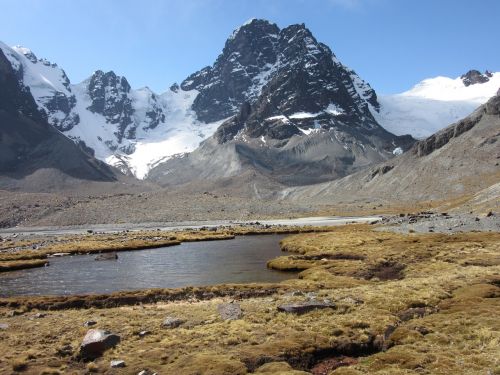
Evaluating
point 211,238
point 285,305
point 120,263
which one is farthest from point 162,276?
point 211,238

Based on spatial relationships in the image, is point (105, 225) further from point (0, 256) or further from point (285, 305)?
point (285, 305)

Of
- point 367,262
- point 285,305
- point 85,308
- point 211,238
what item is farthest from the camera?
point 211,238

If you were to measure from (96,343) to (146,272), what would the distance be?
1426 inches

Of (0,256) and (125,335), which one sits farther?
(0,256)

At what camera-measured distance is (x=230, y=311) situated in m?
34.4

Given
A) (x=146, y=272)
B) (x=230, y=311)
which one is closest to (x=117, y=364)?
(x=230, y=311)

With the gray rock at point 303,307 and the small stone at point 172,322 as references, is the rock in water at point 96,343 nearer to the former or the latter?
the small stone at point 172,322

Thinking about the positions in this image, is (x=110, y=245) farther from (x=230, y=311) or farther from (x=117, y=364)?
(x=117, y=364)

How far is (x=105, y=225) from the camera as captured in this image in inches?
7844

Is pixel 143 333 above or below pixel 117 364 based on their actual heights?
above

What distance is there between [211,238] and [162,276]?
53.7 meters

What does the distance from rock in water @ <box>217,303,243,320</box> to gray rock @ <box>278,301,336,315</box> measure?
9.85 feet

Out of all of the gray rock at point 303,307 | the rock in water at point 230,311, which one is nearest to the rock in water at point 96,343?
the rock in water at point 230,311

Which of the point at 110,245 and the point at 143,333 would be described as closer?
the point at 143,333
